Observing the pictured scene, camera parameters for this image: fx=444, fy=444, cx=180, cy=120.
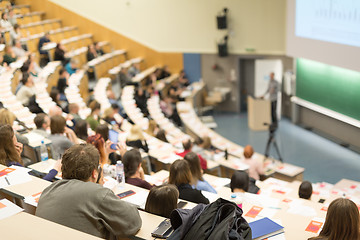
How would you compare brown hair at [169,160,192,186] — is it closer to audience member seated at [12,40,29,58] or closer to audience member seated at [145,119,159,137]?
audience member seated at [145,119,159,137]

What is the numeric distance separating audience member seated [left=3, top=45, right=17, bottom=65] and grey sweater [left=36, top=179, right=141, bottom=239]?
7.59 metres

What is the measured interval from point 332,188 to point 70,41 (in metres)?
8.38

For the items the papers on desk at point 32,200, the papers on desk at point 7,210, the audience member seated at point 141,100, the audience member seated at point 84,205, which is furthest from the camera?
the audience member seated at point 141,100

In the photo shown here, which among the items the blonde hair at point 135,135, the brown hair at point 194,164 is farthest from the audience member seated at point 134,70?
the brown hair at point 194,164

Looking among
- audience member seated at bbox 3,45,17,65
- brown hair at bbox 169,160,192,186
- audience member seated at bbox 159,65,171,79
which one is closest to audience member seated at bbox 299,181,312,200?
brown hair at bbox 169,160,192,186

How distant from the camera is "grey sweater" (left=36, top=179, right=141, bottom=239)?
258 cm

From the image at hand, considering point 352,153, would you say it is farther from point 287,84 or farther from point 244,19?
point 244,19

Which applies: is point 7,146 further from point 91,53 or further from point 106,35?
point 106,35

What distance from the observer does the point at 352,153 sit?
993cm

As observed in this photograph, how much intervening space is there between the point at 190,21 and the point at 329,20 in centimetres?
505

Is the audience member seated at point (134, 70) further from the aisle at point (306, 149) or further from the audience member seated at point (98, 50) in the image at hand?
the aisle at point (306, 149)

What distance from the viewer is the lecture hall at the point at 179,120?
2715 mm

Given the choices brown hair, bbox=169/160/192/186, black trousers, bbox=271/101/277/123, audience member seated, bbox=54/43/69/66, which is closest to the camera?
brown hair, bbox=169/160/192/186

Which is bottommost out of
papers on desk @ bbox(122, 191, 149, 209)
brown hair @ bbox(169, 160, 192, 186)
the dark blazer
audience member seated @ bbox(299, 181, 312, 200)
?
audience member seated @ bbox(299, 181, 312, 200)
